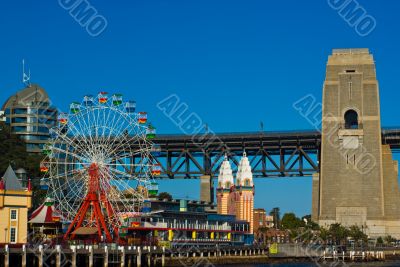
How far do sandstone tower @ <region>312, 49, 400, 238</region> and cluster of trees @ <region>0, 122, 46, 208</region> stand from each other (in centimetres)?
6213

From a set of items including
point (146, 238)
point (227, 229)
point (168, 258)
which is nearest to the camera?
point (168, 258)

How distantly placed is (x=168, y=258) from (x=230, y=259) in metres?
18.8

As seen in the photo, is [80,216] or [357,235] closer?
[80,216]

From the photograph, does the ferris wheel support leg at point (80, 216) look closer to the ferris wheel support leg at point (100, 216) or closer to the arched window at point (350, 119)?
the ferris wheel support leg at point (100, 216)

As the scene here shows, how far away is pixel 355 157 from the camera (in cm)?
19088

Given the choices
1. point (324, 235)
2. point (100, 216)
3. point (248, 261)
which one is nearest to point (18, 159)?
point (248, 261)

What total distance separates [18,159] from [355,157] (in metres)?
73.7

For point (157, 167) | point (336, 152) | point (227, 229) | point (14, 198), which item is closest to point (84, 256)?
point (14, 198)

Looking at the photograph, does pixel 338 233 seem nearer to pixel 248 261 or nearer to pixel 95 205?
pixel 248 261

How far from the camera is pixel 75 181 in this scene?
5143 inches

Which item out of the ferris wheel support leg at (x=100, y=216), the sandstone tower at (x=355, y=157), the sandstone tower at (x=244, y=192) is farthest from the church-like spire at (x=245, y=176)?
the ferris wheel support leg at (x=100, y=216)

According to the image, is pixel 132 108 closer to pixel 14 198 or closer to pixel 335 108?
pixel 14 198

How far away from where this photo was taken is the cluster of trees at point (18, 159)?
164125mm

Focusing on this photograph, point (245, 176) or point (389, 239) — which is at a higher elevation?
point (245, 176)
